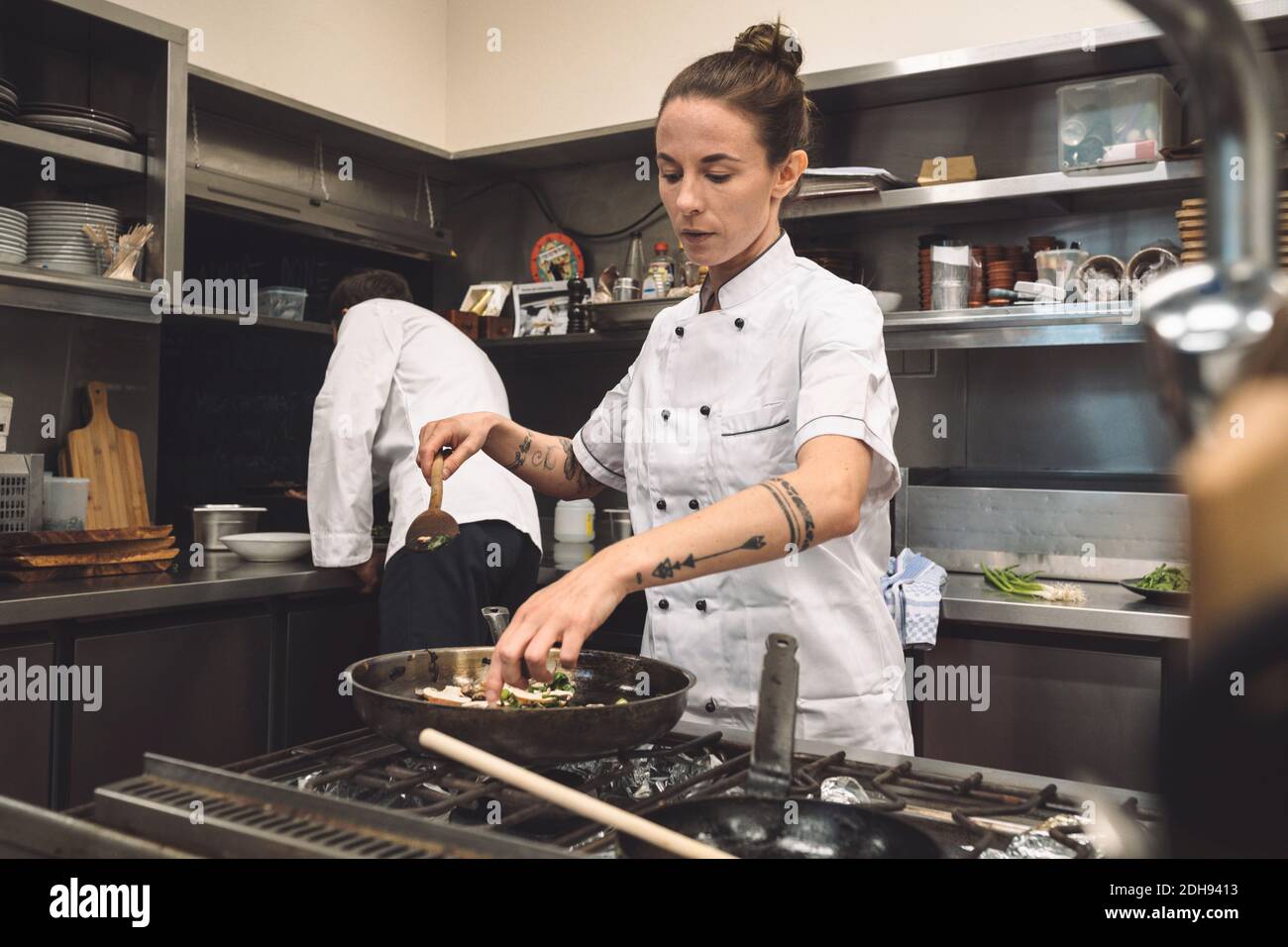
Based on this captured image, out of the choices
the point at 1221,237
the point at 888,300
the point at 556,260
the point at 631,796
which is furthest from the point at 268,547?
the point at 1221,237

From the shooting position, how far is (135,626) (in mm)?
2787

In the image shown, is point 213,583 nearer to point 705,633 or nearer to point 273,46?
point 705,633

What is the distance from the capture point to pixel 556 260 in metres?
4.55

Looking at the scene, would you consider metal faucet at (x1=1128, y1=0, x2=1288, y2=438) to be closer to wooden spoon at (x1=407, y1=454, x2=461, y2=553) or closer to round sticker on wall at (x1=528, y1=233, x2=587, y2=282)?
wooden spoon at (x1=407, y1=454, x2=461, y2=553)

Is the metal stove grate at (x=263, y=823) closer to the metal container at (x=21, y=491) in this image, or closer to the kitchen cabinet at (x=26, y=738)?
the kitchen cabinet at (x=26, y=738)

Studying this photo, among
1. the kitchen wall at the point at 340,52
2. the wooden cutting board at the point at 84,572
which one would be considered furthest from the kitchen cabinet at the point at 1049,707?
the kitchen wall at the point at 340,52

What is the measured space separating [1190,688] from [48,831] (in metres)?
0.88

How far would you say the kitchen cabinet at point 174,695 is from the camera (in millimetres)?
2650

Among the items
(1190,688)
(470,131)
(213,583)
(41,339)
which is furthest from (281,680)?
(1190,688)

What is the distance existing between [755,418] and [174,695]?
74.4 inches

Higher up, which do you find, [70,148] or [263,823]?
[70,148]

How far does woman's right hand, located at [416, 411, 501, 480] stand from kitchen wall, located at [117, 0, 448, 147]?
107 inches

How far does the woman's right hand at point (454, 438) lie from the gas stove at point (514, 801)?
49 cm

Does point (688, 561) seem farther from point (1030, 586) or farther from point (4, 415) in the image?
point (4, 415)
